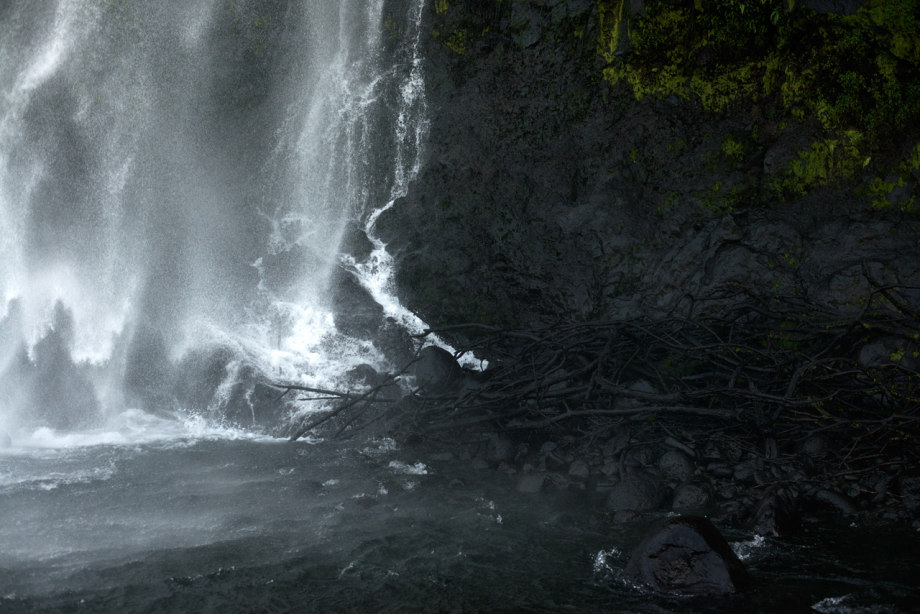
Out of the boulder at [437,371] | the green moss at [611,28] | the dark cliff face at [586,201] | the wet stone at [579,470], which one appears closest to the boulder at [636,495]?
the wet stone at [579,470]

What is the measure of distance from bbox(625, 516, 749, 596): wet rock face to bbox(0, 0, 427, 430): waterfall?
658 centimetres

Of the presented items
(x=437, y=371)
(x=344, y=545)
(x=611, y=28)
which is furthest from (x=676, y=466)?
(x=611, y=28)

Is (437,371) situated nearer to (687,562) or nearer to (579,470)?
(579,470)

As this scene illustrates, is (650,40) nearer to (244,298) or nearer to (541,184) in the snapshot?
(541,184)

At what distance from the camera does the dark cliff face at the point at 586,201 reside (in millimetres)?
9047

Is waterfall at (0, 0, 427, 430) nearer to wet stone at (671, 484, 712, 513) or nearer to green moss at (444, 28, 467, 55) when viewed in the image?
green moss at (444, 28, 467, 55)

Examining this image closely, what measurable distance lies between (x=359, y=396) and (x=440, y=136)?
14.1 ft

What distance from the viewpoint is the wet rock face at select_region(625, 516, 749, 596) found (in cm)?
553

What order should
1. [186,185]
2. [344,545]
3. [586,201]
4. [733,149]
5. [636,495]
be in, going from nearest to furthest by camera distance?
[344,545] < [636,495] < [733,149] < [586,201] < [186,185]

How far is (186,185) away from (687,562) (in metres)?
10.6

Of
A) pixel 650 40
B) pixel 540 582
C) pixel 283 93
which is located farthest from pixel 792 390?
pixel 283 93

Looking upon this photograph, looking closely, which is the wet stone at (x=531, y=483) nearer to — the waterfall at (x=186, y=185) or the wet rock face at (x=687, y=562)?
the wet rock face at (x=687, y=562)

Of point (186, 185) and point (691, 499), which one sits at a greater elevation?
point (186, 185)

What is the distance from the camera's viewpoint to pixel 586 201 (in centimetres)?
1038
